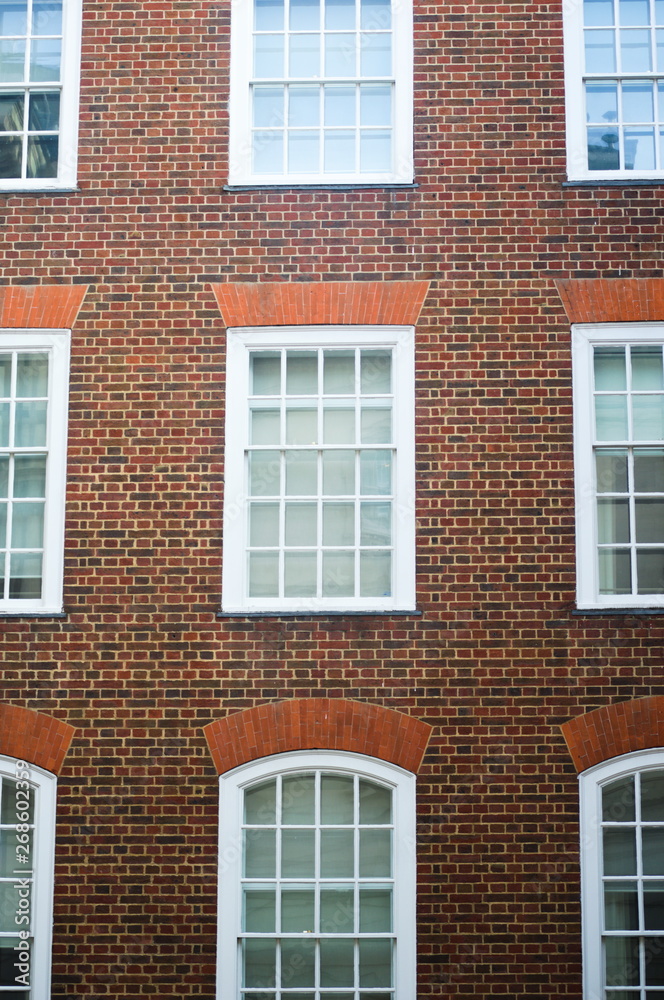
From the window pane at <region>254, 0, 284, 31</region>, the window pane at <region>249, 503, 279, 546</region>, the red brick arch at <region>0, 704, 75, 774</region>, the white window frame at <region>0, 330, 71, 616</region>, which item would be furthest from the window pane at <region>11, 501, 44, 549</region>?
the window pane at <region>254, 0, 284, 31</region>

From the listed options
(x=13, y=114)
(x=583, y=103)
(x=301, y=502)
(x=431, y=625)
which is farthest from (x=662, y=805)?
(x=13, y=114)

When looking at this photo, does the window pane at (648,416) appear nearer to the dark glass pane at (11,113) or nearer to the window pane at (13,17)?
the dark glass pane at (11,113)

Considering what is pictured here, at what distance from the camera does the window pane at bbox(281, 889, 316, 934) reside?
8.62 metres

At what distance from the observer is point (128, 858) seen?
8609 millimetres

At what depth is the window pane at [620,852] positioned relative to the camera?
862cm

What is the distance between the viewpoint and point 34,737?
873 centimetres

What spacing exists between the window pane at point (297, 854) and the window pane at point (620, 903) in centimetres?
228

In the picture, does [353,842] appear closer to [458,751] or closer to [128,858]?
[458,751]

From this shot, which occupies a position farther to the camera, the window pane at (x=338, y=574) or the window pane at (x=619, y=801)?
the window pane at (x=338, y=574)

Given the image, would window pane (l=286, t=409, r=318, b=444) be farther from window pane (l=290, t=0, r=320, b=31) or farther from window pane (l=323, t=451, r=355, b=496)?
window pane (l=290, t=0, r=320, b=31)

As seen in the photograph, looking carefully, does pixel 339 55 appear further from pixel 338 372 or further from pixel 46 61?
pixel 338 372

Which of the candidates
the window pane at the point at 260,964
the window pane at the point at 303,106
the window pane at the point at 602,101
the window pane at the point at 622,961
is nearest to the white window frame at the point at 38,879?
the window pane at the point at 260,964

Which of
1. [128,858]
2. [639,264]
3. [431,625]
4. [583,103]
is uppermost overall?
[583,103]

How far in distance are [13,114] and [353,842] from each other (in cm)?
681
